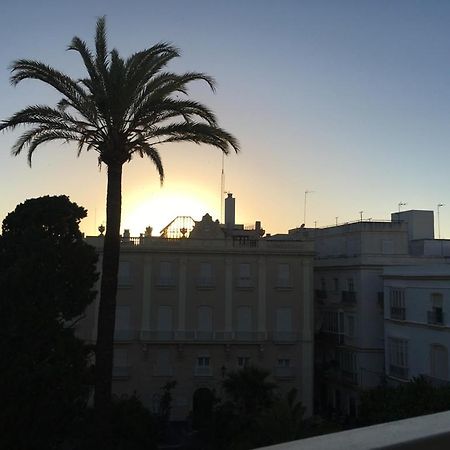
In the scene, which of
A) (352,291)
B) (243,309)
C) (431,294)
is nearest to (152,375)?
(243,309)

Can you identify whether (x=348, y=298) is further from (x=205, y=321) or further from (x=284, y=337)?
(x=205, y=321)

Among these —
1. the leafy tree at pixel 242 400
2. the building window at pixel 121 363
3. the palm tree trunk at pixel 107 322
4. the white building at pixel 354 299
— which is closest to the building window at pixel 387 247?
the white building at pixel 354 299

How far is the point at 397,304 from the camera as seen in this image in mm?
29844

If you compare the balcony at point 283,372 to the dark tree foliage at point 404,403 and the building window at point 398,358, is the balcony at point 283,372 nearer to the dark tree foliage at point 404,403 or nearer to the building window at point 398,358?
the building window at point 398,358

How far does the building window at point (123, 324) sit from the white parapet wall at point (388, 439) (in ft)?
102

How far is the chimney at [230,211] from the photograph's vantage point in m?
41.8

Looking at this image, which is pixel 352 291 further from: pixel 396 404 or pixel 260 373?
pixel 396 404

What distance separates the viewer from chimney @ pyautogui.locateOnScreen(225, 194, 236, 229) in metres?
41.8

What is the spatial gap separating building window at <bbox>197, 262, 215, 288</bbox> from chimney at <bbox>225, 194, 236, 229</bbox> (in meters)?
8.17

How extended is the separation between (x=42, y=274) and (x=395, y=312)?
21.2m

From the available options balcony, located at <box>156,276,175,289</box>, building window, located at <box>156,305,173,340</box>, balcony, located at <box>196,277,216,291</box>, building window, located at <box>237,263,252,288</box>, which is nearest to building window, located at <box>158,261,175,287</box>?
balcony, located at <box>156,276,175,289</box>

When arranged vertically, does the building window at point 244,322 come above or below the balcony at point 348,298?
below

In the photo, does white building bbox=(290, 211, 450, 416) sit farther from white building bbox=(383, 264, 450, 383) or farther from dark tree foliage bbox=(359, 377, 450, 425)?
dark tree foliage bbox=(359, 377, 450, 425)

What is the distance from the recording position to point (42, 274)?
14.8 m
